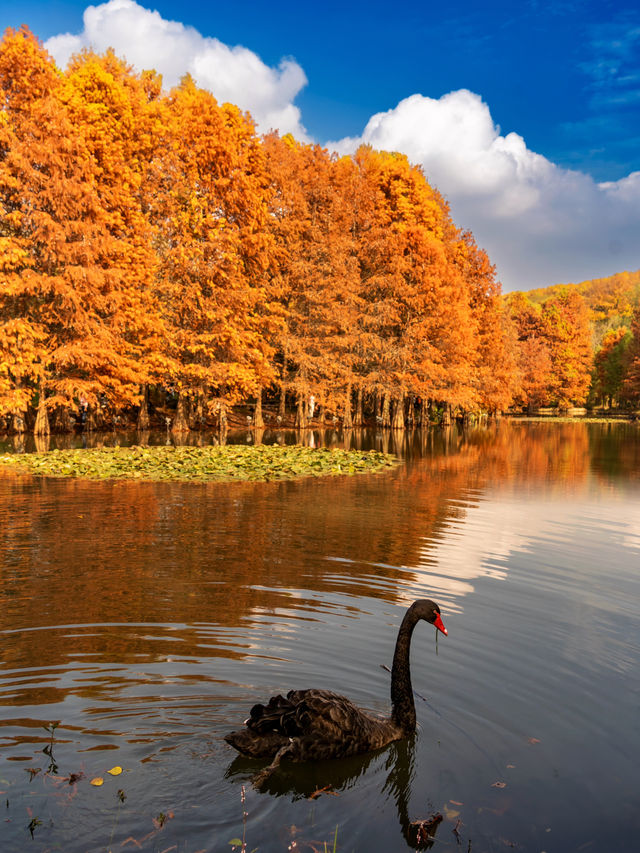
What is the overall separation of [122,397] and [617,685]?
95.2 feet

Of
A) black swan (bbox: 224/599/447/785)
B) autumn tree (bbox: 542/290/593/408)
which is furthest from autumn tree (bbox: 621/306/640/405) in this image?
black swan (bbox: 224/599/447/785)

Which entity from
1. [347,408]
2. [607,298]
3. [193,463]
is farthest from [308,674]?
[607,298]

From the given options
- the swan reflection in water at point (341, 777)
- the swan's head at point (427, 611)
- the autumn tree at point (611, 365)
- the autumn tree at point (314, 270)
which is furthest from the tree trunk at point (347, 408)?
the autumn tree at point (611, 365)

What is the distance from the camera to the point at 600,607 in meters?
8.96

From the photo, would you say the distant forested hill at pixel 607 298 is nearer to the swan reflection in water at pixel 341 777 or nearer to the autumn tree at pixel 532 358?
the autumn tree at pixel 532 358

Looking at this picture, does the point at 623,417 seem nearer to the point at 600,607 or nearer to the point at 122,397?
the point at 122,397

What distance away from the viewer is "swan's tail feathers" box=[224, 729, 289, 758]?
15.6 ft

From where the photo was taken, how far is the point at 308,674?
645cm

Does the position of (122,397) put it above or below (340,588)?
above

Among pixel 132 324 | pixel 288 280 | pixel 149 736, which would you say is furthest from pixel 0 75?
pixel 149 736

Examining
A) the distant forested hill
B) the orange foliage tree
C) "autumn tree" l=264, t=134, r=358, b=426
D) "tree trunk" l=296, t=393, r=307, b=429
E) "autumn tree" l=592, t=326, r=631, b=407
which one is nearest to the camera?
the orange foliage tree

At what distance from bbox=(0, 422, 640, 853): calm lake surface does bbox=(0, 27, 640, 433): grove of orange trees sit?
1579 centimetres

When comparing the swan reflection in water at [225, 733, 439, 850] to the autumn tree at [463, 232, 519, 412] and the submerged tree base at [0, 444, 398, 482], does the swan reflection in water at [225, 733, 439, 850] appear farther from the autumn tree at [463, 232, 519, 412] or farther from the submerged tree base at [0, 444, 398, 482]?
the autumn tree at [463, 232, 519, 412]

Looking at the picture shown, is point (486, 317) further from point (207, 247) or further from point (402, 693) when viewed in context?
point (402, 693)
